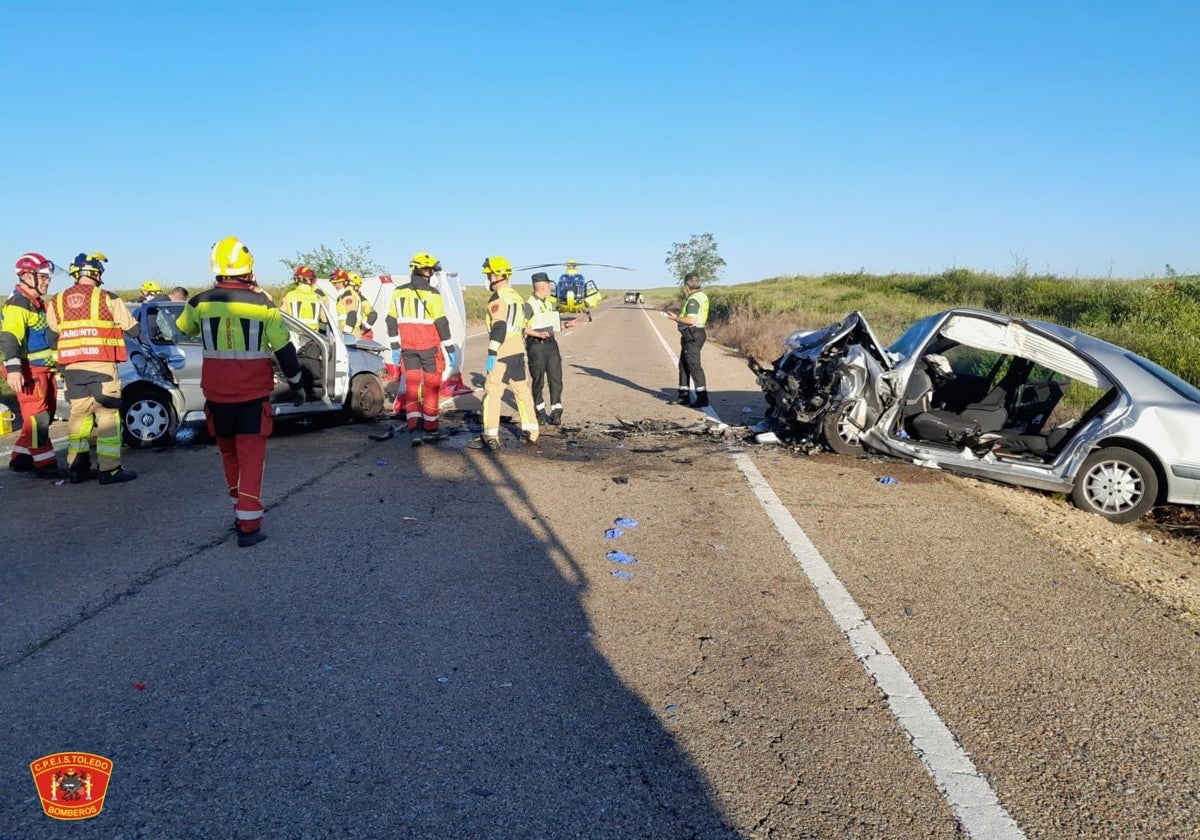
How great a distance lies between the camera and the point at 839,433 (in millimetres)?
7656

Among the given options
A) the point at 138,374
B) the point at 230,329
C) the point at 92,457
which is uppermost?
the point at 230,329

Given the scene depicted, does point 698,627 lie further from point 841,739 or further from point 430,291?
point 430,291

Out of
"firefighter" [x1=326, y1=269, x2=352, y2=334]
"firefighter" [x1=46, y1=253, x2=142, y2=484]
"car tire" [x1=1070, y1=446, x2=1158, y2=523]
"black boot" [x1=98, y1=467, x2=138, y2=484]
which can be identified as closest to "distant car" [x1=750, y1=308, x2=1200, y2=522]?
"car tire" [x1=1070, y1=446, x2=1158, y2=523]

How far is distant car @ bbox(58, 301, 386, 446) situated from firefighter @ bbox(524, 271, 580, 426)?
2299 millimetres

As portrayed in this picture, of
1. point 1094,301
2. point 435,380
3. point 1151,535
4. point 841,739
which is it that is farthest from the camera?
point 1094,301

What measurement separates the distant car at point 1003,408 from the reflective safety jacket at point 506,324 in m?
2.82

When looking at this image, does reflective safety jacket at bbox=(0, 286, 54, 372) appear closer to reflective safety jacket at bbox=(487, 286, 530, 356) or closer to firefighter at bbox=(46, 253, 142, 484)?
firefighter at bbox=(46, 253, 142, 484)

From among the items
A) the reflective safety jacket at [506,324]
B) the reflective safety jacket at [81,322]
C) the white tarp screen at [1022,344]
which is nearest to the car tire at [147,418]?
the reflective safety jacket at [81,322]

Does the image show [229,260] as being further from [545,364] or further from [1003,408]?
[1003,408]

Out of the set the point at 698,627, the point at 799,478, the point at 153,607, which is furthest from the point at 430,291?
the point at 698,627

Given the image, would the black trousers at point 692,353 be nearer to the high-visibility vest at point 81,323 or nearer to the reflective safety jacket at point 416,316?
the reflective safety jacket at point 416,316

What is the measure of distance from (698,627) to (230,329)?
3660 millimetres

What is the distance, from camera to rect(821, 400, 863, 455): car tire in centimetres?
758

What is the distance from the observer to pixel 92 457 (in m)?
7.64
